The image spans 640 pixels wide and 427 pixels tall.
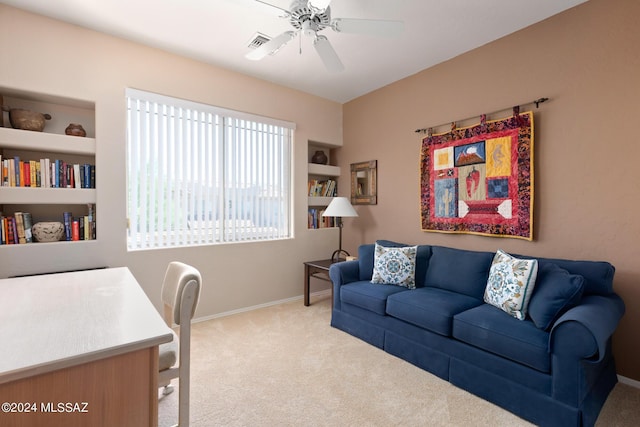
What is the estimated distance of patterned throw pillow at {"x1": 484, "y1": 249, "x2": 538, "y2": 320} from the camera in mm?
2045

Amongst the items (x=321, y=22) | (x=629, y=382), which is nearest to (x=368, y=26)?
(x=321, y=22)

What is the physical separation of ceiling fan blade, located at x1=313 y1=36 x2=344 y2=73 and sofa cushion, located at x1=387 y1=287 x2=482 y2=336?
1.93 meters

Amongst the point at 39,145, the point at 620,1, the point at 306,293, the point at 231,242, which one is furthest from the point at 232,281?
the point at 620,1

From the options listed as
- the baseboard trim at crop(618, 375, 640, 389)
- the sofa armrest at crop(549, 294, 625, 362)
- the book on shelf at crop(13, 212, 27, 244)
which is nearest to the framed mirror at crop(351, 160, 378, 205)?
the sofa armrest at crop(549, 294, 625, 362)

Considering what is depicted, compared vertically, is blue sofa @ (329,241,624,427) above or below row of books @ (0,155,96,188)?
below

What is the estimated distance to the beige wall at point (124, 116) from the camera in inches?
95.8

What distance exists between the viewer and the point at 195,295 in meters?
1.38

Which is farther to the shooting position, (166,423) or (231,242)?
(231,242)

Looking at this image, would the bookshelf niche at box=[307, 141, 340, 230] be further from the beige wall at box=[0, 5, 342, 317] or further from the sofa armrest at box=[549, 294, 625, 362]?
the sofa armrest at box=[549, 294, 625, 362]

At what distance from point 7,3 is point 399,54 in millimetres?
3264

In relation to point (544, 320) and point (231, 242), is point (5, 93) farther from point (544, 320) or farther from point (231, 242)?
point (544, 320)

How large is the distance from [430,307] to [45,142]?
334 cm

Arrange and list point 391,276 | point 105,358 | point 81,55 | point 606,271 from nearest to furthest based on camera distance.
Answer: point 105,358 < point 606,271 < point 81,55 < point 391,276

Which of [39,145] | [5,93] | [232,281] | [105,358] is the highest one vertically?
[5,93]
